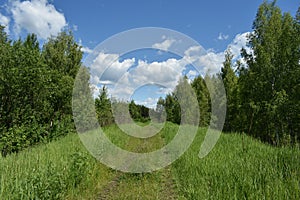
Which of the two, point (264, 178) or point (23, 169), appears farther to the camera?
point (23, 169)

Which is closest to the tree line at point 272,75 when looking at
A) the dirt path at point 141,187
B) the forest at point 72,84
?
the forest at point 72,84

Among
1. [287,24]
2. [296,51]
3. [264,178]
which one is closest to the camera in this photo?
[264,178]

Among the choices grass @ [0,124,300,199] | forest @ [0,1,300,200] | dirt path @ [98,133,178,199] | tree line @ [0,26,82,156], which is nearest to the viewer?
grass @ [0,124,300,199]

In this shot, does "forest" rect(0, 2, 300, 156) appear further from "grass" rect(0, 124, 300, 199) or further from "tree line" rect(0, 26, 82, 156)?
"grass" rect(0, 124, 300, 199)

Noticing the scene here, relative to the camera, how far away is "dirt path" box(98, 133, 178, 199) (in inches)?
182

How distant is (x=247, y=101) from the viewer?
2031 centimetres

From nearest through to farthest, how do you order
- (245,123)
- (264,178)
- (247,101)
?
(264,178), (247,101), (245,123)

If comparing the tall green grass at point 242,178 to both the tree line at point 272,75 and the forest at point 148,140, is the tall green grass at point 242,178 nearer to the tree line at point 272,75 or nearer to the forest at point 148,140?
the forest at point 148,140

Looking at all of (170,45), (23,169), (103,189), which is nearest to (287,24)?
(170,45)

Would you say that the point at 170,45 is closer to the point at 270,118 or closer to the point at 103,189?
the point at 103,189

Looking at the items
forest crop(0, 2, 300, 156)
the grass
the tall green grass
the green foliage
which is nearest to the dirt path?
the grass

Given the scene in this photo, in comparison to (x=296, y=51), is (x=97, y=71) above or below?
below

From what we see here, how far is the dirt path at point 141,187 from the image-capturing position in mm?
4633

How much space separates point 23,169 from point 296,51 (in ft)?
61.2
